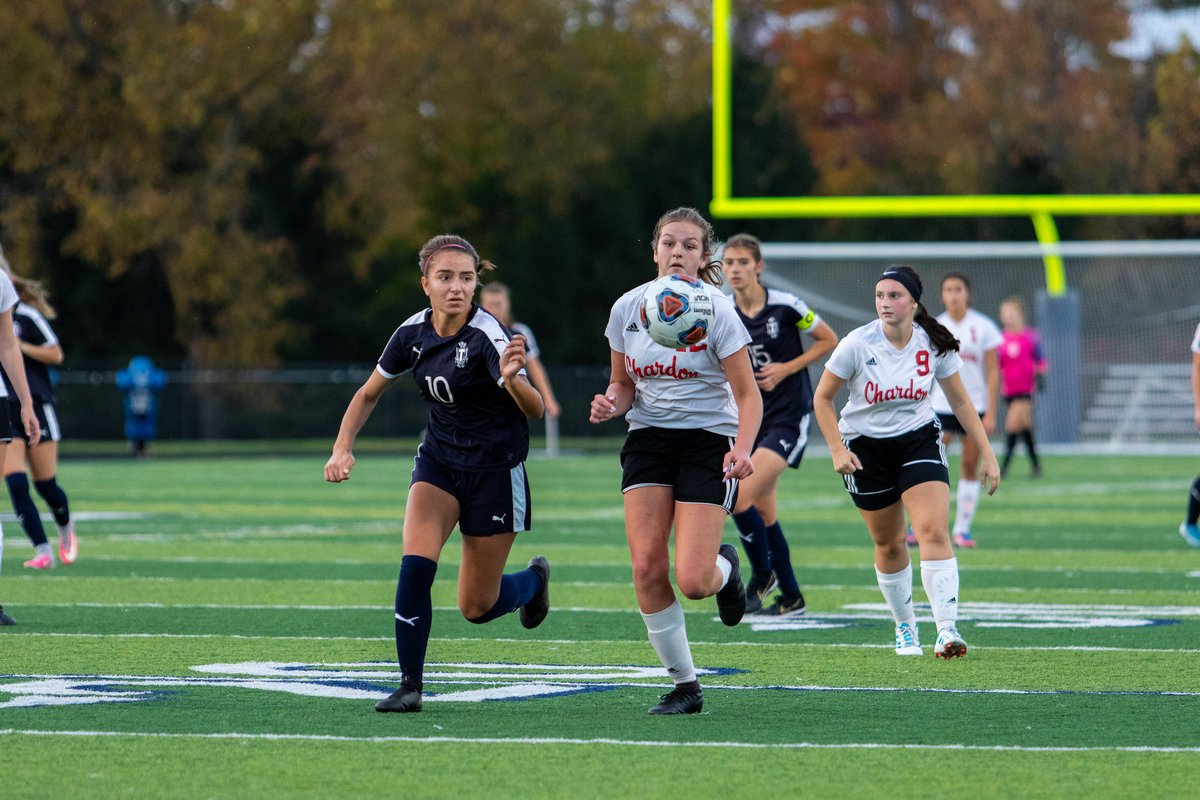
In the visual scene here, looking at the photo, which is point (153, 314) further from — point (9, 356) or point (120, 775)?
point (120, 775)

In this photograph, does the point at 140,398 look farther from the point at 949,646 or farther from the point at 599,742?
the point at 599,742

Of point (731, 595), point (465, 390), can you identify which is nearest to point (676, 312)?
point (465, 390)

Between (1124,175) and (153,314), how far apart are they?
2264 centimetres

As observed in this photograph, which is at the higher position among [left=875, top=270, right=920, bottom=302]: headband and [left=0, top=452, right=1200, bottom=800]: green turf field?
[left=875, top=270, right=920, bottom=302]: headband

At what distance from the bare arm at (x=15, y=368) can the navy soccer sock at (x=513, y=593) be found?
8.31ft

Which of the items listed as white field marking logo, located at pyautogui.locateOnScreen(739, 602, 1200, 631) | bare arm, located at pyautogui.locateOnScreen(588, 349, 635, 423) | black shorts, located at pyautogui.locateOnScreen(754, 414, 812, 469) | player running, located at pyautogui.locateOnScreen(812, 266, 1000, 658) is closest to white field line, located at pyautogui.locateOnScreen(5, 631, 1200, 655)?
player running, located at pyautogui.locateOnScreen(812, 266, 1000, 658)

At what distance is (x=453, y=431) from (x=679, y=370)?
2.79 feet

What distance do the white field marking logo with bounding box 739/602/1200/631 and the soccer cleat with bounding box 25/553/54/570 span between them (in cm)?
486

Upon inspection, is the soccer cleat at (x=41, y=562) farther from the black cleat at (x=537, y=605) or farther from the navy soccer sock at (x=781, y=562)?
the black cleat at (x=537, y=605)

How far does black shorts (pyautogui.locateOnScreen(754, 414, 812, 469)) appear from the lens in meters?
10.3

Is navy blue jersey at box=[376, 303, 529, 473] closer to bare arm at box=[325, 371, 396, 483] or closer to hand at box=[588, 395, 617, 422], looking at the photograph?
bare arm at box=[325, 371, 396, 483]

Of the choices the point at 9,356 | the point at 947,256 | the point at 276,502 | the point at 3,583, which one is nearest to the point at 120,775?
the point at 9,356

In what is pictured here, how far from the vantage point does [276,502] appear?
2023 centimetres

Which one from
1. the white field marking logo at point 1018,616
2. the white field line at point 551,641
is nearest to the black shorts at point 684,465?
the white field line at point 551,641
